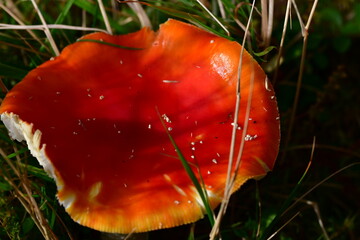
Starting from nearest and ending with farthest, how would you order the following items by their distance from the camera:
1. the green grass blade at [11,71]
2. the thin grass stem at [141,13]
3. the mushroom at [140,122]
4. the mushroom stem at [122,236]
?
the mushroom at [140,122], the mushroom stem at [122,236], the green grass blade at [11,71], the thin grass stem at [141,13]

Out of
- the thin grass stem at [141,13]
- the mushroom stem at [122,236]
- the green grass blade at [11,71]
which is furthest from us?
the thin grass stem at [141,13]

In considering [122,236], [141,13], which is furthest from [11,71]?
[122,236]

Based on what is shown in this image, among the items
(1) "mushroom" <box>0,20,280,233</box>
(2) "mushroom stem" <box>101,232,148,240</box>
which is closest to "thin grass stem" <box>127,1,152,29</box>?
(1) "mushroom" <box>0,20,280,233</box>

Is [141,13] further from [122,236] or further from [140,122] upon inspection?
[122,236]

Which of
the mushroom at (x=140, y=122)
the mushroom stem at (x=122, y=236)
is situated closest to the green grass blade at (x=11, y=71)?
the mushroom at (x=140, y=122)

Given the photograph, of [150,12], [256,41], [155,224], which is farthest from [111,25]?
[155,224]

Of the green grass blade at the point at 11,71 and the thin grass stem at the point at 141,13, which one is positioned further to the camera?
the thin grass stem at the point at 141,13

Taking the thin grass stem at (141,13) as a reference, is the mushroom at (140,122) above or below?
below

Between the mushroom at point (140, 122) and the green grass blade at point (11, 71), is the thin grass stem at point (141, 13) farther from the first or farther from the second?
the green grass blade at point (11, 71)

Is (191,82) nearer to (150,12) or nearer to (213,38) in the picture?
(213,38)
